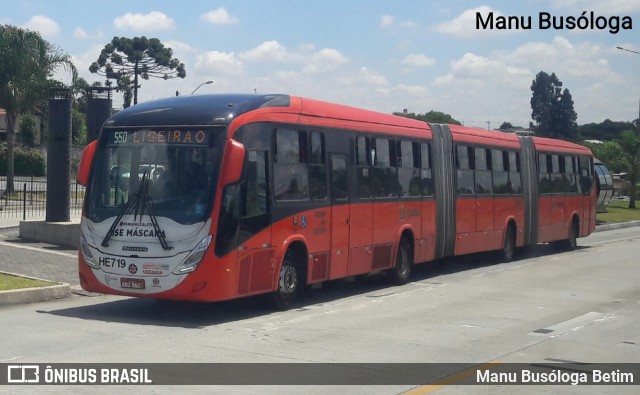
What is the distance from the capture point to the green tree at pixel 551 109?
112562mm

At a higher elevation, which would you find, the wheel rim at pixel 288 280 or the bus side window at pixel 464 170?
the bus side window at pixel 464 170

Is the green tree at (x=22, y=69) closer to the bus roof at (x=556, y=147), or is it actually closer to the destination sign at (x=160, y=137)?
the bus roof at (x=556, y=147)

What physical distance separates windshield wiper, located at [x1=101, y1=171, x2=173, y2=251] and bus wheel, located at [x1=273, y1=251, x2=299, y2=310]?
2202 mm

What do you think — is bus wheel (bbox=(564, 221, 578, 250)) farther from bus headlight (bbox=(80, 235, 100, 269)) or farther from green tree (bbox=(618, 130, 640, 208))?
green tree (bbox=(618, 130, 640, 208))

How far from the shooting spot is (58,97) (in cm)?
2505

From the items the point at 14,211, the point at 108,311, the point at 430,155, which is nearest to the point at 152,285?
the point at 108,311

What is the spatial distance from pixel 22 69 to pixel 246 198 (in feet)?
109

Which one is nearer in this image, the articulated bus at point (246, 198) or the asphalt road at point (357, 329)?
the asphalt road at point (357, 329)

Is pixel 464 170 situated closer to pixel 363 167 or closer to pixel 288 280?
pixel 363 167

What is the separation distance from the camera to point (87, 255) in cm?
1365

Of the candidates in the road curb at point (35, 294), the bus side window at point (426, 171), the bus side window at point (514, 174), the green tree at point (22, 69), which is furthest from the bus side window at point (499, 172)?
the green tree at point (22, 69)

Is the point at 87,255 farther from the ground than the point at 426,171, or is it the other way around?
the point at 426,171

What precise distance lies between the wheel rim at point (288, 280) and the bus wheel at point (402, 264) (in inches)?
172

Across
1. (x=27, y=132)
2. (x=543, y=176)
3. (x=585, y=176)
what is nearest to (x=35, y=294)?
(x=543, y=176)
